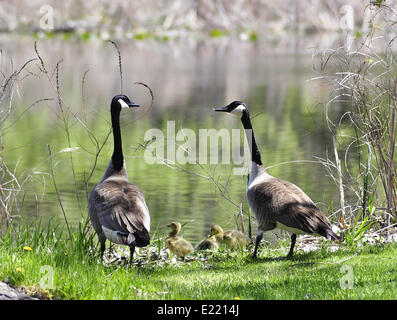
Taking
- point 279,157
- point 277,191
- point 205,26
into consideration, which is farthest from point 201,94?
point 205,26

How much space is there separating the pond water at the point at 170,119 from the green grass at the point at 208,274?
1.21 meters

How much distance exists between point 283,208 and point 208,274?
107 cm

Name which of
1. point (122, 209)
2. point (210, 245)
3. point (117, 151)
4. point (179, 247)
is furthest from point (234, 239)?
point (122, 209)

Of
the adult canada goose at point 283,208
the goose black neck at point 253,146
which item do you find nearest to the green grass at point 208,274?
the adult canada goose at point 283,208

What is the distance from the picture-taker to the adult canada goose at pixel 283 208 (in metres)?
7.54

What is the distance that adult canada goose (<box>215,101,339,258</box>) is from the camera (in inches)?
297

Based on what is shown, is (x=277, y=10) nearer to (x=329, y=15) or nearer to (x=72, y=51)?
(x=329, y=15)

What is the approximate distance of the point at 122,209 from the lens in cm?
755

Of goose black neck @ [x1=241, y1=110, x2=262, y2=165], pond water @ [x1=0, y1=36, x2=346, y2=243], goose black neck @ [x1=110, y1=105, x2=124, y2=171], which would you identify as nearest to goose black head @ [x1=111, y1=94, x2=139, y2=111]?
goose black neck @ [x1=110, y1=105, x2=124, y2=171]

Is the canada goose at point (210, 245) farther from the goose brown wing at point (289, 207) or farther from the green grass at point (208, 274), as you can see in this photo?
the goose brown wing at point (289, 207)

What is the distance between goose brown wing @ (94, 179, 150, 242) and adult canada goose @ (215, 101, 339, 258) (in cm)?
129

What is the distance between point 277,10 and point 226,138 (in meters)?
63.1

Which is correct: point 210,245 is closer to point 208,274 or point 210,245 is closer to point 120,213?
point 208,274

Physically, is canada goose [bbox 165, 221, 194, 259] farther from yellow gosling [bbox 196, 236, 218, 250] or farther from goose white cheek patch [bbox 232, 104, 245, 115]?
goose white cheek patch [bbox 232, 104, 245, 115]
